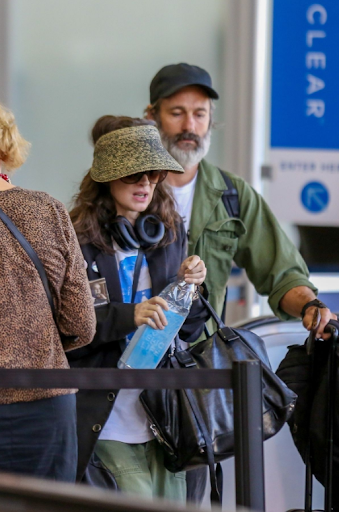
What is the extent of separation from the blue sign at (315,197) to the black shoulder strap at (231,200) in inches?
71.8

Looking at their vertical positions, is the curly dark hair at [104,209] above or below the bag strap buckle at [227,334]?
above

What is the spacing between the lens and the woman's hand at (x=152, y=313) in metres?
1.90

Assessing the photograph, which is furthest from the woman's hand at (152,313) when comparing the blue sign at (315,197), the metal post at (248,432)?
the blue sign at (315,197)

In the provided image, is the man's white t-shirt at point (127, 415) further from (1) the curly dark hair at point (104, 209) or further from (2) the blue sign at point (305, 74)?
(2) the blue sign at point (305, 74)

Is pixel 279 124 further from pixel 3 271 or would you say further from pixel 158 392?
pixel 3 271

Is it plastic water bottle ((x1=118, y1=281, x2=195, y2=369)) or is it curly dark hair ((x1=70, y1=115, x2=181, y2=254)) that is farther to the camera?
curly dark hair ((x1=70, y1=115, x2=181, y2=254))

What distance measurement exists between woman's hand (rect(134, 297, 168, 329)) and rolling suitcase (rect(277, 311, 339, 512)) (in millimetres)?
508

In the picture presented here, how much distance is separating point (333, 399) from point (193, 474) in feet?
1.63

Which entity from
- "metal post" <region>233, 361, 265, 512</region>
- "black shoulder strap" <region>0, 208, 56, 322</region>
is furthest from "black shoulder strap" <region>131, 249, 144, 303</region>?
"metal post" <region>233, 361, 265, 512</region>

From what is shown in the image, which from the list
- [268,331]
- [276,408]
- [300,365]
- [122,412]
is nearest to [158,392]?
[122,412]

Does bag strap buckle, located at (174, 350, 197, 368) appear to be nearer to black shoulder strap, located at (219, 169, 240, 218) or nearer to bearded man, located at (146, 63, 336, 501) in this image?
bearded man, located at (146, 63, 336, 501)

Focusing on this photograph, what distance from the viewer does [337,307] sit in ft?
14.4

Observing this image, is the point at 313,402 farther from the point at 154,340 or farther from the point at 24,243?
the point at 24,243

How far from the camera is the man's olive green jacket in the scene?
252 centimetres
